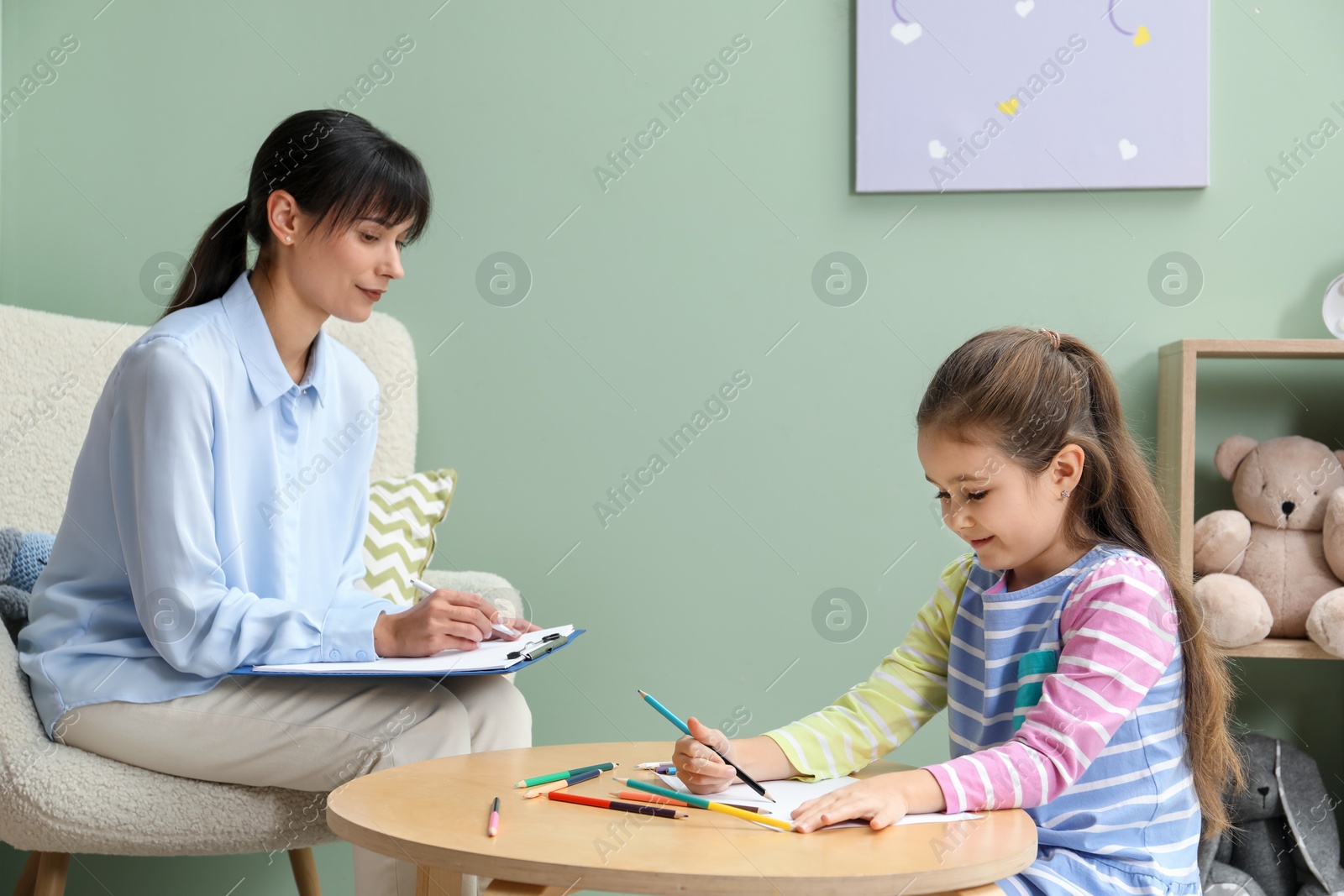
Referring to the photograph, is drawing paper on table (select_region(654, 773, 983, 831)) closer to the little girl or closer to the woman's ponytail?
the little girl

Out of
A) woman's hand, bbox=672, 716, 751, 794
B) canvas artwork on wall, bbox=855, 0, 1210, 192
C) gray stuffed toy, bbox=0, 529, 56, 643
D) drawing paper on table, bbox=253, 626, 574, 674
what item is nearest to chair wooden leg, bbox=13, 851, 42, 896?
gray stuffed toy, bbox=0, 529, 56, 643

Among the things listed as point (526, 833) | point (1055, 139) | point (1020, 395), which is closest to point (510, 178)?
point (1055, 139)

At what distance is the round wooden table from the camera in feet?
2.10

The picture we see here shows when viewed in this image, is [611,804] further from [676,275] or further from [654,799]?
[676,275]

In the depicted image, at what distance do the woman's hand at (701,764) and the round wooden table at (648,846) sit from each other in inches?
1.8

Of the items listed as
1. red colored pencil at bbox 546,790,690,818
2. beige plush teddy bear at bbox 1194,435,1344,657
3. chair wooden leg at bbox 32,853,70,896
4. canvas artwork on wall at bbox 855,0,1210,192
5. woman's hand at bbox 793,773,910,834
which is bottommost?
chair wooden leg at bbox 32,853,70,896

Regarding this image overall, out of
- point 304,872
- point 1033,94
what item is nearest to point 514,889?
point 304,872

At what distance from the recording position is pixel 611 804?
79cm

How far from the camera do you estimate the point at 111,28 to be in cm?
192

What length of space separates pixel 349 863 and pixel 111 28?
1.53m

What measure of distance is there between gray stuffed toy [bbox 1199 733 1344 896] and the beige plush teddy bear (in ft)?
0.65

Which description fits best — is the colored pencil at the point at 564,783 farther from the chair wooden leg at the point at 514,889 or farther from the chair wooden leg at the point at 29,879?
the chair wooden leg at the point at 29,879

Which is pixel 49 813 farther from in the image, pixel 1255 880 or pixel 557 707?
pixel 1255 880

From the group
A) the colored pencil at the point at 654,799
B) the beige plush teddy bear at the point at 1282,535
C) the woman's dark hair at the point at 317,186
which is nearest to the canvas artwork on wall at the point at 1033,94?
the beige plush teddy bear at the point at 1282,535
